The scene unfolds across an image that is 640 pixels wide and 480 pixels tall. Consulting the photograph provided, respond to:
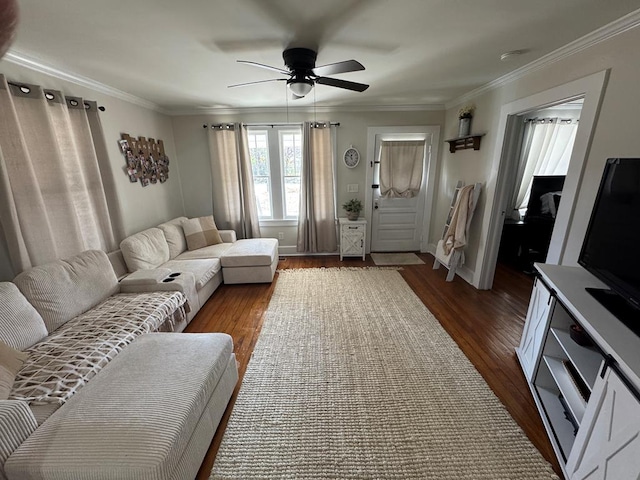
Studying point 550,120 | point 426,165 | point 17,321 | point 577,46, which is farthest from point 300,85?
point 550,120

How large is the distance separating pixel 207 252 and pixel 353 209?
2294mm

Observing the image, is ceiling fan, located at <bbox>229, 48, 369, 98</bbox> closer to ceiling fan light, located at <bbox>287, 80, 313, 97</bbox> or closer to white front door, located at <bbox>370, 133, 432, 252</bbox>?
ceiling fan light, located at <bbox>287, 80, 313, 97</bbox>

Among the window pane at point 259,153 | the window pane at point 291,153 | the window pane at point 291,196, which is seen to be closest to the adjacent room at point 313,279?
the window pane at point 259,153

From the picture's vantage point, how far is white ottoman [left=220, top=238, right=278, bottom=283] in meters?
3.39

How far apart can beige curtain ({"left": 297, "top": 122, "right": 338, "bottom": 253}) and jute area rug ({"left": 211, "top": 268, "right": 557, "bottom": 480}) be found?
6.47 feet

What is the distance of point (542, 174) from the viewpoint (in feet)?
12.9

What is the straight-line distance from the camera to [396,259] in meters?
4.33

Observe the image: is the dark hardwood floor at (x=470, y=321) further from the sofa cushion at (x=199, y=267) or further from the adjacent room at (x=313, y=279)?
the sofa cushion at (x=199, y=267)

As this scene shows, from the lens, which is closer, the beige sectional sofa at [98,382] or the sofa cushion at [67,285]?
the beige sectional sofa at [98,382]

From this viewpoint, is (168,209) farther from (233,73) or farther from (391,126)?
(391,126)

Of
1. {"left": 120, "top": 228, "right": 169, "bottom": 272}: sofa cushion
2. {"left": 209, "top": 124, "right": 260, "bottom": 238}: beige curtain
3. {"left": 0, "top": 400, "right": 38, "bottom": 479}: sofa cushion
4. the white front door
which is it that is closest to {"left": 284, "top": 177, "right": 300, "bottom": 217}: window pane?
{"left": 209, "top": 124, "right": 260, "bottom": 238}: beige curtain

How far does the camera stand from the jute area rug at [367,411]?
4.52 ft

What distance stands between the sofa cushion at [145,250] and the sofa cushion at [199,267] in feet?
0.48

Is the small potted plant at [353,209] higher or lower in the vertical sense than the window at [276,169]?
lower
